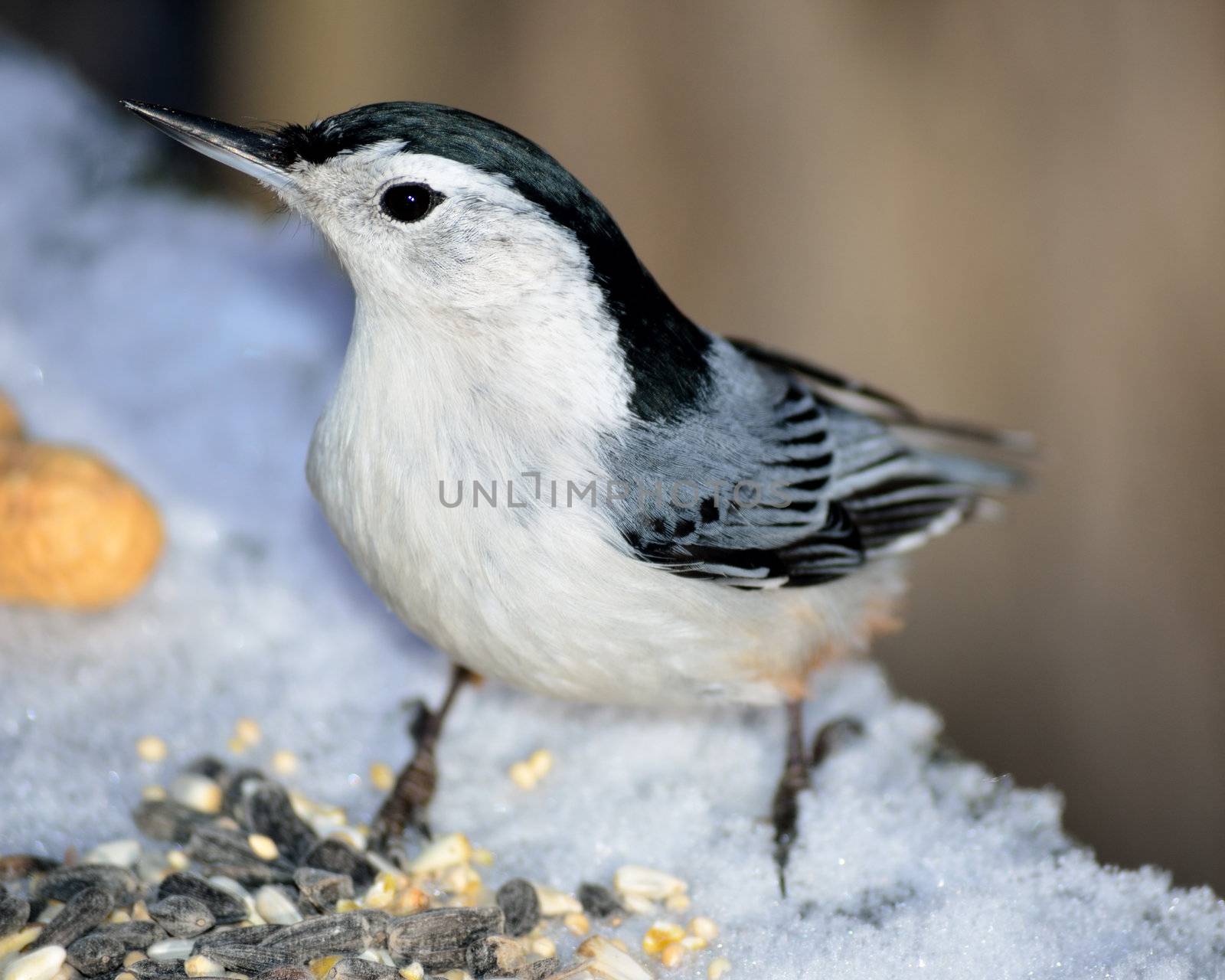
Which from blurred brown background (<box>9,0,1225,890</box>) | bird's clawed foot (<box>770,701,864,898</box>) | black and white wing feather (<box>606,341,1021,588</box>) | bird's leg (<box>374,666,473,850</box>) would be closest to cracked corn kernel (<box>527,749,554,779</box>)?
bird's leg (<box>374,666,473,850</box>)

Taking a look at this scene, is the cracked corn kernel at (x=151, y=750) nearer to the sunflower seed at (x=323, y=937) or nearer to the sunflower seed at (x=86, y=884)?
the sunflower seed at (x=86, y=884)

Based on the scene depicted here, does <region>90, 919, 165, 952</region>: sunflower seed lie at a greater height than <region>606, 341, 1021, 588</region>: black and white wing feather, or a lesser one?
lesser

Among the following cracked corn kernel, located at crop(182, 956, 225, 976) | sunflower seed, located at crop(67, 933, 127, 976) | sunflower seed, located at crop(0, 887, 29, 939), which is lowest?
sunflower seed, located at crop(0, 887, 29, 939)

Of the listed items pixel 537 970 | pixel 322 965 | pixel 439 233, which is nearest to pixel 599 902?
pixel 537 970

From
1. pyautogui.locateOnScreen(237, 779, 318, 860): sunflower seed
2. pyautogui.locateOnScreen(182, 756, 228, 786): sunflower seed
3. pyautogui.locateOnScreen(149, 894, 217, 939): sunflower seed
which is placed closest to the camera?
pyautogui.locateOnScreen(149, 894, 217, 939): sunflower seed

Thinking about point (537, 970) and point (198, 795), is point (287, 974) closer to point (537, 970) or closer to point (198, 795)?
point (537, 970)

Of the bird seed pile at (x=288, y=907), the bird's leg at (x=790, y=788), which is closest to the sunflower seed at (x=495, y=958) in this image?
the bird seed pile at (x=288, y=907)

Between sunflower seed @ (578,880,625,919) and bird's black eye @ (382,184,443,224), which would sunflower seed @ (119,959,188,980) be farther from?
bird's black eye @ (382,184,443,224)
